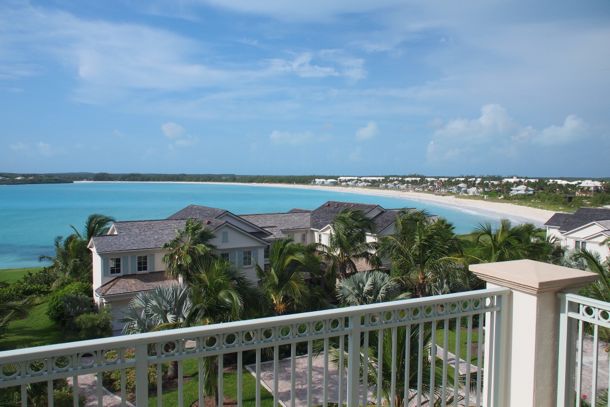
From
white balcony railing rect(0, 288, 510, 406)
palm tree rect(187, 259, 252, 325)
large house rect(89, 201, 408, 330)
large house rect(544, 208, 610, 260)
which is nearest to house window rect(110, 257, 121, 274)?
large house rect(89, 201, 408, 330)

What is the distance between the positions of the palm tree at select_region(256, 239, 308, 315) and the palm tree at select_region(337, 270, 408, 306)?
1679 mm

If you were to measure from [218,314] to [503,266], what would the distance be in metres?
9.18

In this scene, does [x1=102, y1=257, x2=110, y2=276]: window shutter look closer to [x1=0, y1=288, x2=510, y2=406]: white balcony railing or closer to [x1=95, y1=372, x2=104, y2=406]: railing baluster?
[x1=0, y1=288, x2=510, y2=406]: white balcony railing

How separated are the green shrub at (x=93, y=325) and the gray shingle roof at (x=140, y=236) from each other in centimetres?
337

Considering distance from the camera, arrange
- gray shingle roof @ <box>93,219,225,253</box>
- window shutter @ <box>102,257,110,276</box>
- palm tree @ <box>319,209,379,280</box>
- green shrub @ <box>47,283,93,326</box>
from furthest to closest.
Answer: palm tree @ <box>319,209,379,280</box>
gray shingle roof @ <box>93,219,225,253</box>
window shutter @ <box>102,257,110,276</box>
green shrub @ <box>47,283,93,326</box>

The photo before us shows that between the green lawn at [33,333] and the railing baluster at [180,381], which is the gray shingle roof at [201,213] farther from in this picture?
the railing baluster at [180,381]

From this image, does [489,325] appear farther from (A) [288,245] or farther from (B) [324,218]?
(B) [324,218]

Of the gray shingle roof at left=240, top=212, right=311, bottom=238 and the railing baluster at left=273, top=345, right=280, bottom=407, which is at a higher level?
the railing baluster at left=273, top=345, right=280, bottom=407

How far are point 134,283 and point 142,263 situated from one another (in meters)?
1.41

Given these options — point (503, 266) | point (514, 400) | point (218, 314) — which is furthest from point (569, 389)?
point (218, 314)

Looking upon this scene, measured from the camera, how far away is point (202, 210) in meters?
29.3

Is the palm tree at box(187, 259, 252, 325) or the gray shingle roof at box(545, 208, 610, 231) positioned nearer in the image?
the palm tree at box(187, 259, 252, 325)

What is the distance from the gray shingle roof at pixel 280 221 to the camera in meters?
31.7

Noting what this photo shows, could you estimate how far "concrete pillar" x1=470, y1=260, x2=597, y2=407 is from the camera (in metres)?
3.80
